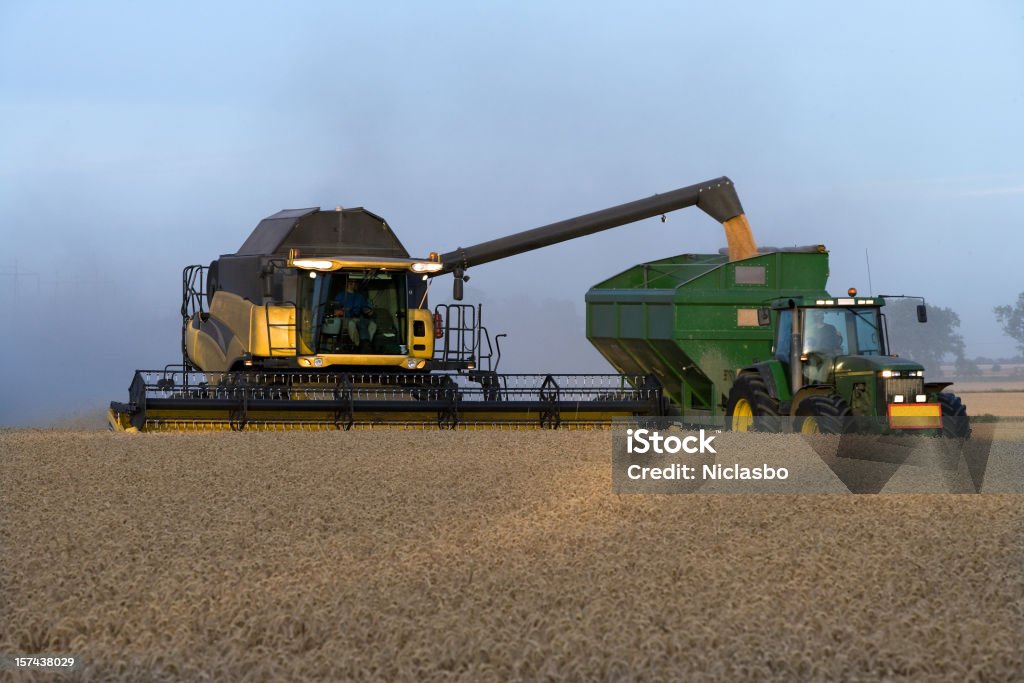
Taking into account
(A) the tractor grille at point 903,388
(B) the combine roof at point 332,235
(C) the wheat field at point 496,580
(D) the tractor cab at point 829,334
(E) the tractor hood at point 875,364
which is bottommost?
(C) the wheat field at point 496,580

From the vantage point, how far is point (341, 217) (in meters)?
16.4

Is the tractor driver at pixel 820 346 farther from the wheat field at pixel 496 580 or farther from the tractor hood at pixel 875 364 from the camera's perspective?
the wheat field at pixel 496 580

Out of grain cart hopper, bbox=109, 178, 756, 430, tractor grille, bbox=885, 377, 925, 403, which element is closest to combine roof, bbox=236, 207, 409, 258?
grain cart hopper, bbox=109, 178, 756, 430

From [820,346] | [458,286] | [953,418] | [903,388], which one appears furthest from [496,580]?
[458,286]

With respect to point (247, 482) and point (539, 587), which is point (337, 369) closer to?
point (247, 482)

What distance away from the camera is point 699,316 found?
50.8 ft

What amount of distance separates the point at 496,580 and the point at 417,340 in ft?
31.2

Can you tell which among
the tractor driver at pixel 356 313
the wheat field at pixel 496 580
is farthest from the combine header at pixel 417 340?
the wheat field at pixel 496 580

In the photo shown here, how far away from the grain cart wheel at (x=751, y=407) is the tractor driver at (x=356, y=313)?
4.51 meters

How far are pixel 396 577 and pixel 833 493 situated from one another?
411cm

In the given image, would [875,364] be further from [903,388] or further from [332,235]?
[332,235]

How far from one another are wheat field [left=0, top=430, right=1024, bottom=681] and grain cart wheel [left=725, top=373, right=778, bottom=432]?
3383 millimetres

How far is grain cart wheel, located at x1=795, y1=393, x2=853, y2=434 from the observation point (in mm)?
11297

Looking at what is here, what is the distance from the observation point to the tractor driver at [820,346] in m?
12.5
